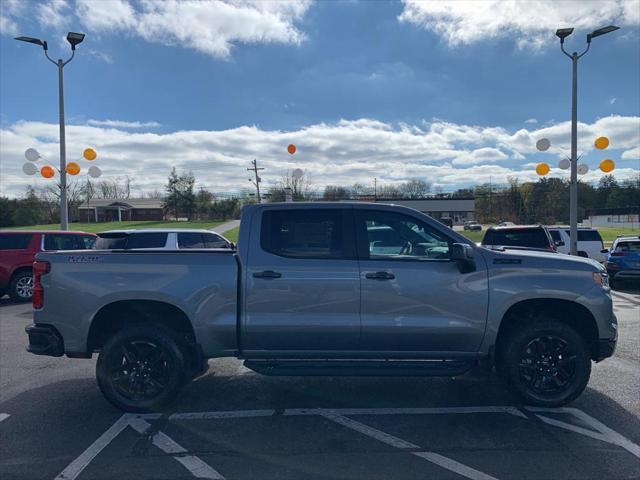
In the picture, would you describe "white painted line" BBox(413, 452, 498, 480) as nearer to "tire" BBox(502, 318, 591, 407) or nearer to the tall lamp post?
"tire" BBox(502, 318, 591, 407)

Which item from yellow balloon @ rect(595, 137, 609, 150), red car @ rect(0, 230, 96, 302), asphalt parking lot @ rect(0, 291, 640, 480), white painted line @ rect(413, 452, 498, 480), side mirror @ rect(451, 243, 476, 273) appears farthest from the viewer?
yellow balloon @ rect(595, 137, 609, 150)

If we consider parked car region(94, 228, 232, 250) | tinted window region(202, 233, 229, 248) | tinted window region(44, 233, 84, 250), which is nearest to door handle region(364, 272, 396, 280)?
parked car region(94, 228, 232, 250)

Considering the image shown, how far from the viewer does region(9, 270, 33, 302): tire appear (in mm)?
11469

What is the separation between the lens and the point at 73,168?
18891 mm

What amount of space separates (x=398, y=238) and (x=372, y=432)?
1.81 m

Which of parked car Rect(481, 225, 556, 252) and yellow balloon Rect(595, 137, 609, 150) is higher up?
yellow balloon Rect(595, 137, 609, 150)

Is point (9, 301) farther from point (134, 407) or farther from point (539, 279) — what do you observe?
point (539, 279)

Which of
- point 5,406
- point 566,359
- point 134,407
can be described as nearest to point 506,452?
point 566,359

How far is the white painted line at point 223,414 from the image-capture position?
14.9ft

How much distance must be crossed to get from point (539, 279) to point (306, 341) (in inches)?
90.8

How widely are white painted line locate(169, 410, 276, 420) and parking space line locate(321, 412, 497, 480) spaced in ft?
1.93

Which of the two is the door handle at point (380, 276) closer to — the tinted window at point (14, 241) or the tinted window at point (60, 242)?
the tinted window at point (60, 242)

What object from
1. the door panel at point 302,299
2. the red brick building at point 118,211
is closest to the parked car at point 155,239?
the door panel at point 302,299

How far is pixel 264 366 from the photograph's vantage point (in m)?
4.51
